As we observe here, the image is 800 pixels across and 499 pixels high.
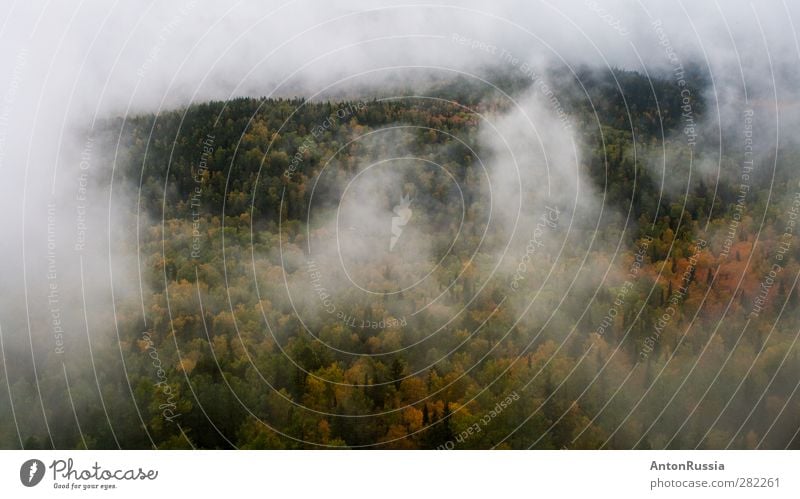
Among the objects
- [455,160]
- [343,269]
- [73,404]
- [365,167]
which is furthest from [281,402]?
[455,160]
